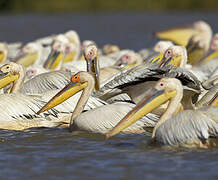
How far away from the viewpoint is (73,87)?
19.6ft

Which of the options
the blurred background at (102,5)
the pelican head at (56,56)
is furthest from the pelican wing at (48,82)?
the blurred background at (102,5)

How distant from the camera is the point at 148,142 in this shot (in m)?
5.21

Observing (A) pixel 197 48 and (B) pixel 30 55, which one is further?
(B) pixel 30 55

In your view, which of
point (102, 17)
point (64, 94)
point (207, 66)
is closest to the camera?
point (64, 94)

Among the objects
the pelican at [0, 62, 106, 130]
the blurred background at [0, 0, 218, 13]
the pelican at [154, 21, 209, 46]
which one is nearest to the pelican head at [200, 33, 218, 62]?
the pelican at [154, 21, 209, 46]

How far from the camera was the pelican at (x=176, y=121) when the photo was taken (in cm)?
480

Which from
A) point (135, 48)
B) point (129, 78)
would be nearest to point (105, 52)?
point (135, 48)

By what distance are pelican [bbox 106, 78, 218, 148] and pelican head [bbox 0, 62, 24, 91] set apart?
2181 mm

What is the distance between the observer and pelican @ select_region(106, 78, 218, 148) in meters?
4.80

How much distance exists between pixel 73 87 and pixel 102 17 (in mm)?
26164

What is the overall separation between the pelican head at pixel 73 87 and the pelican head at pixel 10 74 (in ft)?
3.29

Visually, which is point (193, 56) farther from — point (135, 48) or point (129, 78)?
point (135, 48)

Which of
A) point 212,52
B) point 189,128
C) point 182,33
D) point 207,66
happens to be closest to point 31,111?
point 189,128

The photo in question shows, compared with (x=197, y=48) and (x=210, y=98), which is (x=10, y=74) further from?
(x=197, y=48)
